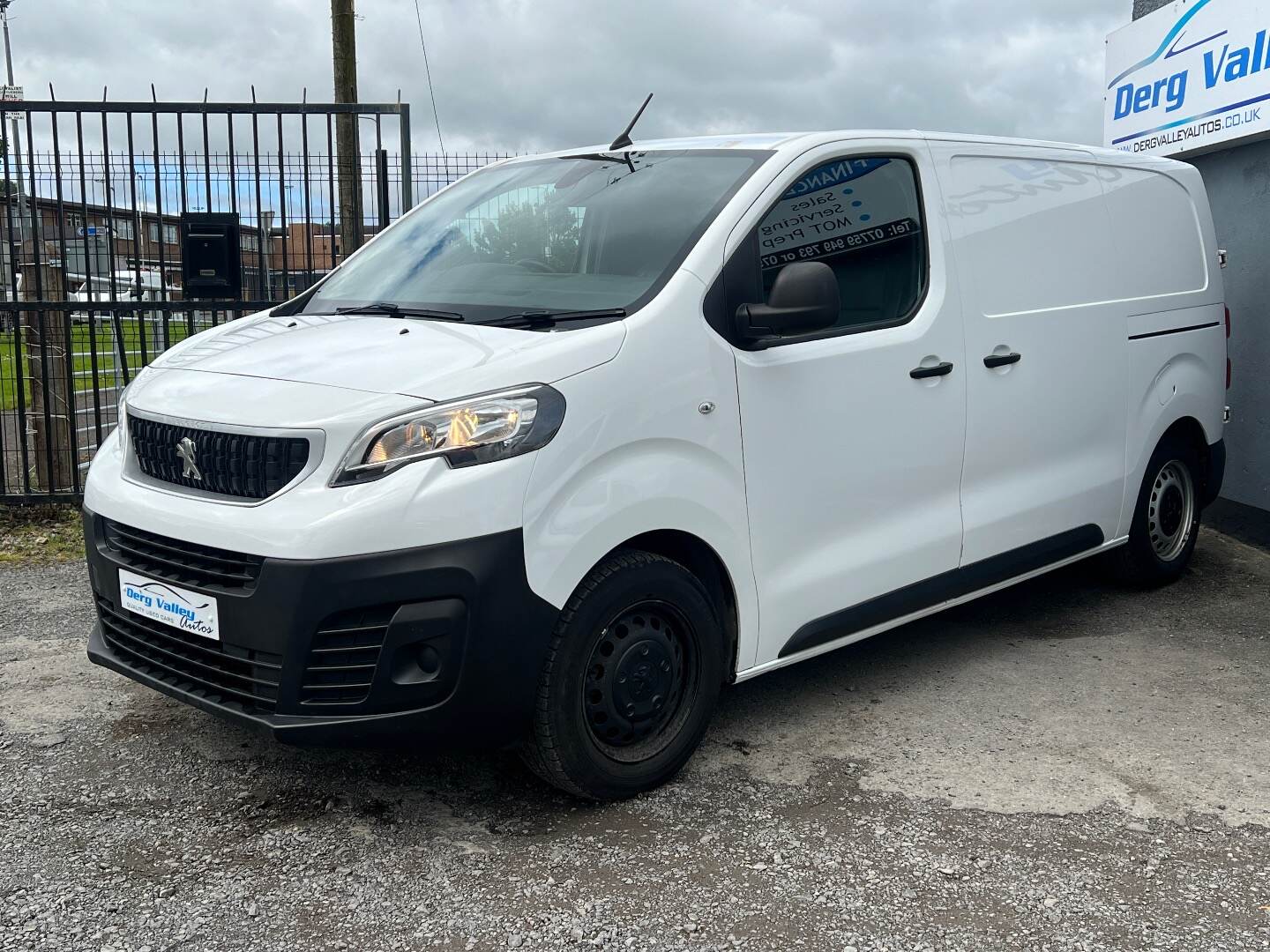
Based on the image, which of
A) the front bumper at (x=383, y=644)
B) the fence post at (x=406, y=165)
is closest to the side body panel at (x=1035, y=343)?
the front bumper at (x=383, y=644)

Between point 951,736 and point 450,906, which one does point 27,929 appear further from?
point 951,736

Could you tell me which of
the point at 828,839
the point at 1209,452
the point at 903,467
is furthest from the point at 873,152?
the point at 1209,452

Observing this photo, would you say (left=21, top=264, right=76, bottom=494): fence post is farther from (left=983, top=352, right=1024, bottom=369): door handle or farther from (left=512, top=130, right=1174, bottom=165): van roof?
(left=983, top=352, right=1024, bottom=369): door handle

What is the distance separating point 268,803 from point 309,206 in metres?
4.79

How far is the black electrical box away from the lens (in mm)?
7168

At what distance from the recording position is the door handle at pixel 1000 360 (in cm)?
438

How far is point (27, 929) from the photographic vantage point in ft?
9.35

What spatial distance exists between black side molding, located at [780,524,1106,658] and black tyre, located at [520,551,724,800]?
0.41m

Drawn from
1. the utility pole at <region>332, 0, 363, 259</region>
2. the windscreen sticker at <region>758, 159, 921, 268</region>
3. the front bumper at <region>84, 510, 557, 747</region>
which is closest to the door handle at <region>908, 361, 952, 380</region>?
the windscreen sticker at <region>758, 159, 921, 268</region>

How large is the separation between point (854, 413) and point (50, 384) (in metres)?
5.86

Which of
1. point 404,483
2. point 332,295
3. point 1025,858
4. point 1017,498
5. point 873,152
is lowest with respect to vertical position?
point 1025,858

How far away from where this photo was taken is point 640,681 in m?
3.42

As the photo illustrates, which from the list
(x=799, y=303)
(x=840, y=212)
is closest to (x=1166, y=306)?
(x=840, y=212)

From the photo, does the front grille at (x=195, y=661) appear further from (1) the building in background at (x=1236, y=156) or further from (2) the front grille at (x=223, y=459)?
(1) the building in background at (x=1236, y=156)
